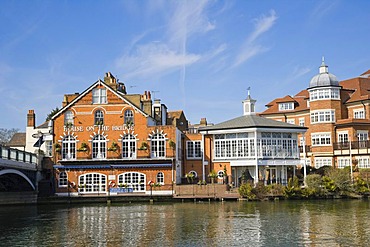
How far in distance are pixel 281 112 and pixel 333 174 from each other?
57.8 ft

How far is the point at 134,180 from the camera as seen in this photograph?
4509 centimetres

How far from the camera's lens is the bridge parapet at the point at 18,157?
1342 inches

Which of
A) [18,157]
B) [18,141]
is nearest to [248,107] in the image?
[18,157]

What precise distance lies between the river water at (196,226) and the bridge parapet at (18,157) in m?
3.85

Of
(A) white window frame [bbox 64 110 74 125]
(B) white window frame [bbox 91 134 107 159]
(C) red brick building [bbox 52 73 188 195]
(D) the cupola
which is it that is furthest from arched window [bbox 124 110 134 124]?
(D) the cupola

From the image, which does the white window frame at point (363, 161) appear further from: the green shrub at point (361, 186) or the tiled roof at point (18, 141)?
the tiled roof at point (18, 141)

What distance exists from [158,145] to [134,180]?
12.8ft

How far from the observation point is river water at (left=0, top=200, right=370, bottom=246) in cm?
2058

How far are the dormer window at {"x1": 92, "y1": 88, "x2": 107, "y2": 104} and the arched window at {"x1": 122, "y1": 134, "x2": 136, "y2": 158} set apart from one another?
4.05m

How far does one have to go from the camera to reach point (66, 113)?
4656 cm

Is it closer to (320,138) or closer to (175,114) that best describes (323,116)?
(320,138)

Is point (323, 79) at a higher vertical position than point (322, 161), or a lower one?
higher

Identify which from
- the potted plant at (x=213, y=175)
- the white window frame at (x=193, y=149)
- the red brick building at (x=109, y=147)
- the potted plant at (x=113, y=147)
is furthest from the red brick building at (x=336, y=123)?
the potted plant at (x=113, y=147)

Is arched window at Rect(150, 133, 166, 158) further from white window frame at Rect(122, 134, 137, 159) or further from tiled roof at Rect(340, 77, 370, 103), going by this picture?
tiled roof at Rect(340, 77, 370, 103)
